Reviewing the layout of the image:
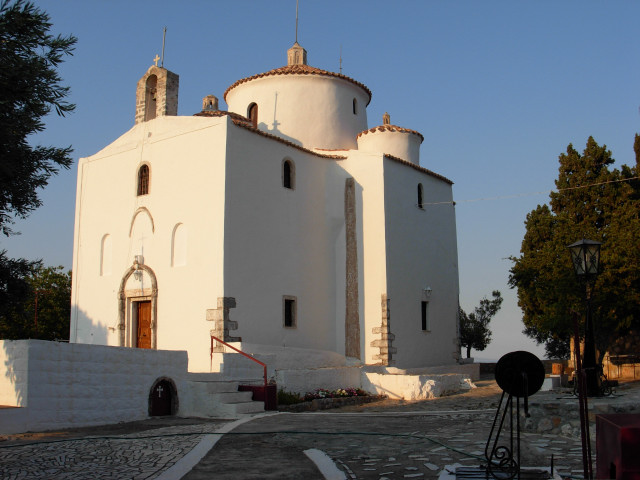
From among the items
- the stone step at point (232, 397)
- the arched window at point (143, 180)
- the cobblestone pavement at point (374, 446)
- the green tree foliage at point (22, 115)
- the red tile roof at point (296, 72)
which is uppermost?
the red tile roof at point (296, 72)

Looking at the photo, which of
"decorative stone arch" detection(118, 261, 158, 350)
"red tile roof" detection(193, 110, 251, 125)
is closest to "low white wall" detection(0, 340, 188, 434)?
"decorative stone arch" detection(118, 261, 158, 350)

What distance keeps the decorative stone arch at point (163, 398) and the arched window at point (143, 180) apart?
26.4ft

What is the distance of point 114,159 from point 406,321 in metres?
10.7

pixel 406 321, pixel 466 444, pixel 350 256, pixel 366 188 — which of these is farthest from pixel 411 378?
pixel 466 444

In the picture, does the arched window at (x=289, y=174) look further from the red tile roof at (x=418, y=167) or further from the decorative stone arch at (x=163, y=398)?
the decorative stone arch at (x=163, y=398)

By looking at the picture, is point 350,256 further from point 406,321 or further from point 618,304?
point 618,304

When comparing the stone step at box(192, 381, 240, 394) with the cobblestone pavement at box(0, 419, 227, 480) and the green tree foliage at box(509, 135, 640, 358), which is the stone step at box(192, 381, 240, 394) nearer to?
the cobblestone pavement at box(0, 419, 227, 480)

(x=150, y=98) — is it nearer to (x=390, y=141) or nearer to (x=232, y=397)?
(x=390, y=141)

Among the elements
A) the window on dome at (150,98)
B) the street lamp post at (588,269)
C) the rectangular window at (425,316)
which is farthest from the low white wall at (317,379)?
the window on dome at (150,98)

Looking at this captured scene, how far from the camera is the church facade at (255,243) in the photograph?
1733 cm

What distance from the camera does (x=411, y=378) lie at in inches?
682

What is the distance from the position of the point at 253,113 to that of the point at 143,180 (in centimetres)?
646

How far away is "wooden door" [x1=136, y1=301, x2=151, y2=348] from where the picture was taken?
18562mm

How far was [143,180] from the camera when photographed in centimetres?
1955
